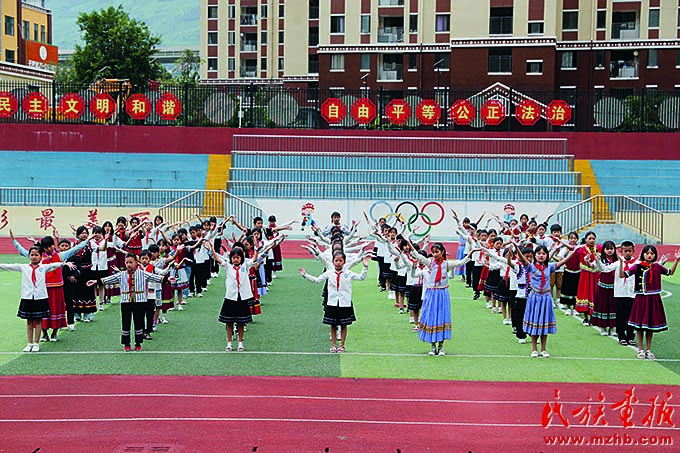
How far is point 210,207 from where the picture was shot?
100ft

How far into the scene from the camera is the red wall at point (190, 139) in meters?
36.3

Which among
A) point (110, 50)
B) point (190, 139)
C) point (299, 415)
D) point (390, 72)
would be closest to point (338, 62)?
point (390, 72)

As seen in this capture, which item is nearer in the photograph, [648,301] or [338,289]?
[648,301]

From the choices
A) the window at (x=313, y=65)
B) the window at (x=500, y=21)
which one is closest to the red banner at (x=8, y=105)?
the window at (x=500, y=21)

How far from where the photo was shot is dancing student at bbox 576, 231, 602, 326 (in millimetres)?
15184

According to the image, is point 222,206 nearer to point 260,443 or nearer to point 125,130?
point 125,130

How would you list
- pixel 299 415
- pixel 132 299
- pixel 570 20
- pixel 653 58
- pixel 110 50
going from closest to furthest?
pixel 299 415 < pixel 132 299 < pixel 653 58 < pixel 570 20 < pixel 110 50

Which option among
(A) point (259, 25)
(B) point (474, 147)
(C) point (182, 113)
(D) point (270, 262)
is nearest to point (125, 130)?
(C) point (182, 113)

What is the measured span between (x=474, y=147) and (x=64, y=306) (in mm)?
24313

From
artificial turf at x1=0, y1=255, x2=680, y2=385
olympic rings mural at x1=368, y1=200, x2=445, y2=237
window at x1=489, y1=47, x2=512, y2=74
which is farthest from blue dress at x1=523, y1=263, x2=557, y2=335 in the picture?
window at x1=489, y1=47, x2=512, y2=74

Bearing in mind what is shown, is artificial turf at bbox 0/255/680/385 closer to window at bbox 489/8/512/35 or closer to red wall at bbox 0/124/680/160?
red wall at bbox 0/124/680/160

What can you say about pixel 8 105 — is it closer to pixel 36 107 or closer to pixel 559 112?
pixel 36 107

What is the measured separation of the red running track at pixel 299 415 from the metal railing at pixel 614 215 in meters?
20.1

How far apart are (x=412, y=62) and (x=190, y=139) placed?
2162 cm
